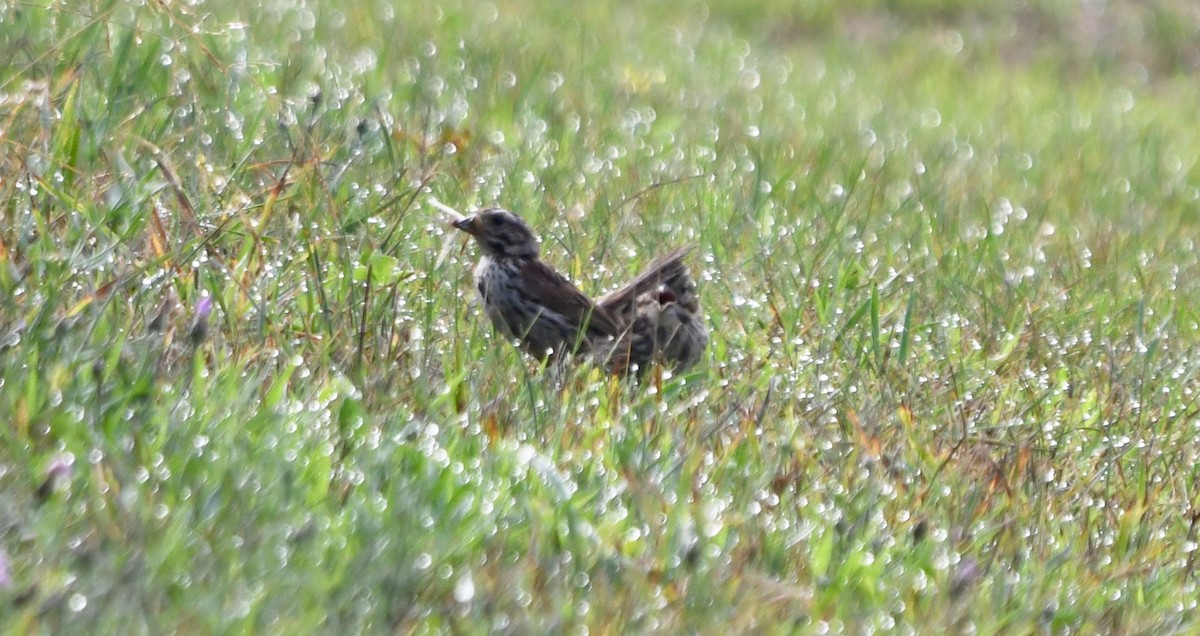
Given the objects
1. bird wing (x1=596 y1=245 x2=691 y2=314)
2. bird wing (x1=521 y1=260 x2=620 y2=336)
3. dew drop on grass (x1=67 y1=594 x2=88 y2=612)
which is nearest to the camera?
dew drop on grass (x1=67 y1=594 x2=88 y2=612)

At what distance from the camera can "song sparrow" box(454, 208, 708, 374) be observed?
17.1 feet

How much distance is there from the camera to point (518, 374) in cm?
474

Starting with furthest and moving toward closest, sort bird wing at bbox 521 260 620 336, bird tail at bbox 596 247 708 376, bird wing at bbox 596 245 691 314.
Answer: bird wing at bbox 596 245 691 314 → bird wing at bbox 521 260 620 336 → bird tail at bbox 596 247 708 376

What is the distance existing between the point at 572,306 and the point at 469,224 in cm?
46

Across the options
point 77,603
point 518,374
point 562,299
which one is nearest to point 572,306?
point 562,299

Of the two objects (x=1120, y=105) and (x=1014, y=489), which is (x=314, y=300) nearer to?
(x=1014, y=489)

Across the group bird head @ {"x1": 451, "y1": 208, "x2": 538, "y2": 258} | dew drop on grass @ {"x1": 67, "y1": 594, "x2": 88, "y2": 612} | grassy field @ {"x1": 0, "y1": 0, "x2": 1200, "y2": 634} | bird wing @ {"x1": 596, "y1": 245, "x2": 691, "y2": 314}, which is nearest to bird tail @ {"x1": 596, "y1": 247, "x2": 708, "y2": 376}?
bird wing @ {"x1": 596, "y1": 245, "x2": 691, "y2": 314}

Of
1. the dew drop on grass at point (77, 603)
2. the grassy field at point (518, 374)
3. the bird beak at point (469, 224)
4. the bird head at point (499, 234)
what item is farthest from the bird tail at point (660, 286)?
the dew drop on grass at point (77, 603)

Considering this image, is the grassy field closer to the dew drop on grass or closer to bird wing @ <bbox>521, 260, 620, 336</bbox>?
the dew drop on grass

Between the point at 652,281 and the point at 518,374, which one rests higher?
the point at 652,281

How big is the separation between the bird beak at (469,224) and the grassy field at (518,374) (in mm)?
146

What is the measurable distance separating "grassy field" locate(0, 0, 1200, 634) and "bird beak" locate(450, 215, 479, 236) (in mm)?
146

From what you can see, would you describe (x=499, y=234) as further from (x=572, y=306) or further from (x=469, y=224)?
(x=572, y=306)

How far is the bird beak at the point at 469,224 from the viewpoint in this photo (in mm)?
5461
